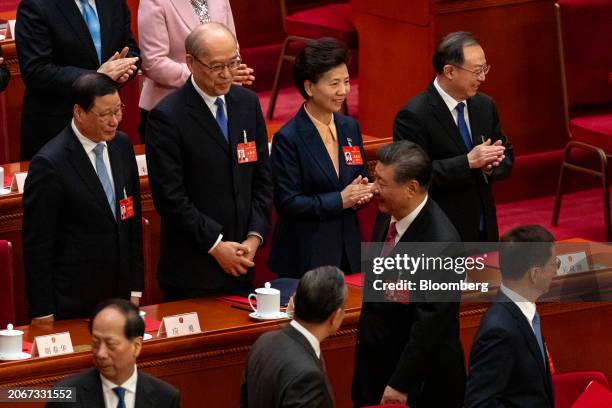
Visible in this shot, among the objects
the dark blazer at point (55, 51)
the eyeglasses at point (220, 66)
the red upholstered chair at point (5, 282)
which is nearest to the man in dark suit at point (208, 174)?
the eyeglasses at point (220, 66)

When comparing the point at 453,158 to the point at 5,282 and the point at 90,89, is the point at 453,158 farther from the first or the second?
the point at 5,282

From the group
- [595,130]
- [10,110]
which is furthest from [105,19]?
[595,130]

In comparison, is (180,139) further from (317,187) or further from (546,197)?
(546,197)

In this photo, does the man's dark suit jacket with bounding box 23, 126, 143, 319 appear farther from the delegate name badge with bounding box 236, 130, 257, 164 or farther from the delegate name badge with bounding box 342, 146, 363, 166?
the delegate name badge with bounding box 342, 146, 363, 166

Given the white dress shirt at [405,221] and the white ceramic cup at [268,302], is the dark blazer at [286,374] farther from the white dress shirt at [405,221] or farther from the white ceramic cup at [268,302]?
the white ceramic cup at [268,302]

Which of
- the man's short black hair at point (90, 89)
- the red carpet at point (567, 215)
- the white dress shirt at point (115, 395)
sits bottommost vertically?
the red carpet at point (567, 215)

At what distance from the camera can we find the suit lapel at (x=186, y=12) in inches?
200

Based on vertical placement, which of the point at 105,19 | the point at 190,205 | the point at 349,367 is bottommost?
the point at 349,367

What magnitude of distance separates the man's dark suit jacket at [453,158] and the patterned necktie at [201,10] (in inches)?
34.1

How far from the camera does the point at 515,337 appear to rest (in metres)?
3.48

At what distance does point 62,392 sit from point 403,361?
37.5 inches

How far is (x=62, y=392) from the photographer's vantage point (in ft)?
10.9

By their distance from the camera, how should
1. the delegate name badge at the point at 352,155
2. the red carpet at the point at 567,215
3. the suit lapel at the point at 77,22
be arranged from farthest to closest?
the red carpet at the point at 567,215 → the suit lapel at the point at 77,22 → the delegate name badge at the point at 352,155

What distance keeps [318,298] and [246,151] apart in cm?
124
